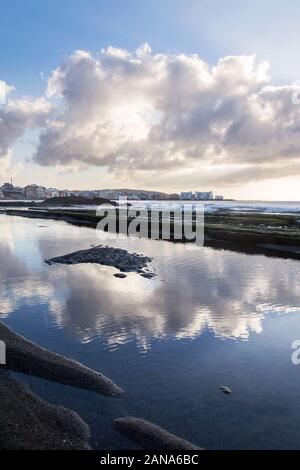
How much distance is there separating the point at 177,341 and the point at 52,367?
5.96 m

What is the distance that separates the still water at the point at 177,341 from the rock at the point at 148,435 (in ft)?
0.93

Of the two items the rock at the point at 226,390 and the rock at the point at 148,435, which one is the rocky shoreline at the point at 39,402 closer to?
the rock at the point at 148,435

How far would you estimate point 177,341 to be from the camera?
1808cm

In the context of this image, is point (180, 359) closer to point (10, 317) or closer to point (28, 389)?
point (28, 389)

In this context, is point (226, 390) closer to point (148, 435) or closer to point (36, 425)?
point (148, 435)

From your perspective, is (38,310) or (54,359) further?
(38,310)

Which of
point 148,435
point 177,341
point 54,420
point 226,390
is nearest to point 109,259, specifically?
point 177,341

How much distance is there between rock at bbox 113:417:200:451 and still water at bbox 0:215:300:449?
0.93 ft

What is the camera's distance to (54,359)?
609 inches

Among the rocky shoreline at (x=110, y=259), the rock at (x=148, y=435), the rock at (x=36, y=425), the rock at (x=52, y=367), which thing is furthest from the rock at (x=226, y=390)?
the rocky shoreline at (x=110, y=259)

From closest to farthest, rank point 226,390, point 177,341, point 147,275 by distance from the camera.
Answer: point 226,390
point 177,341
point 147,275

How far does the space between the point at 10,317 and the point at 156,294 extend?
31.6ft

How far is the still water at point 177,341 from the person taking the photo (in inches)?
467
